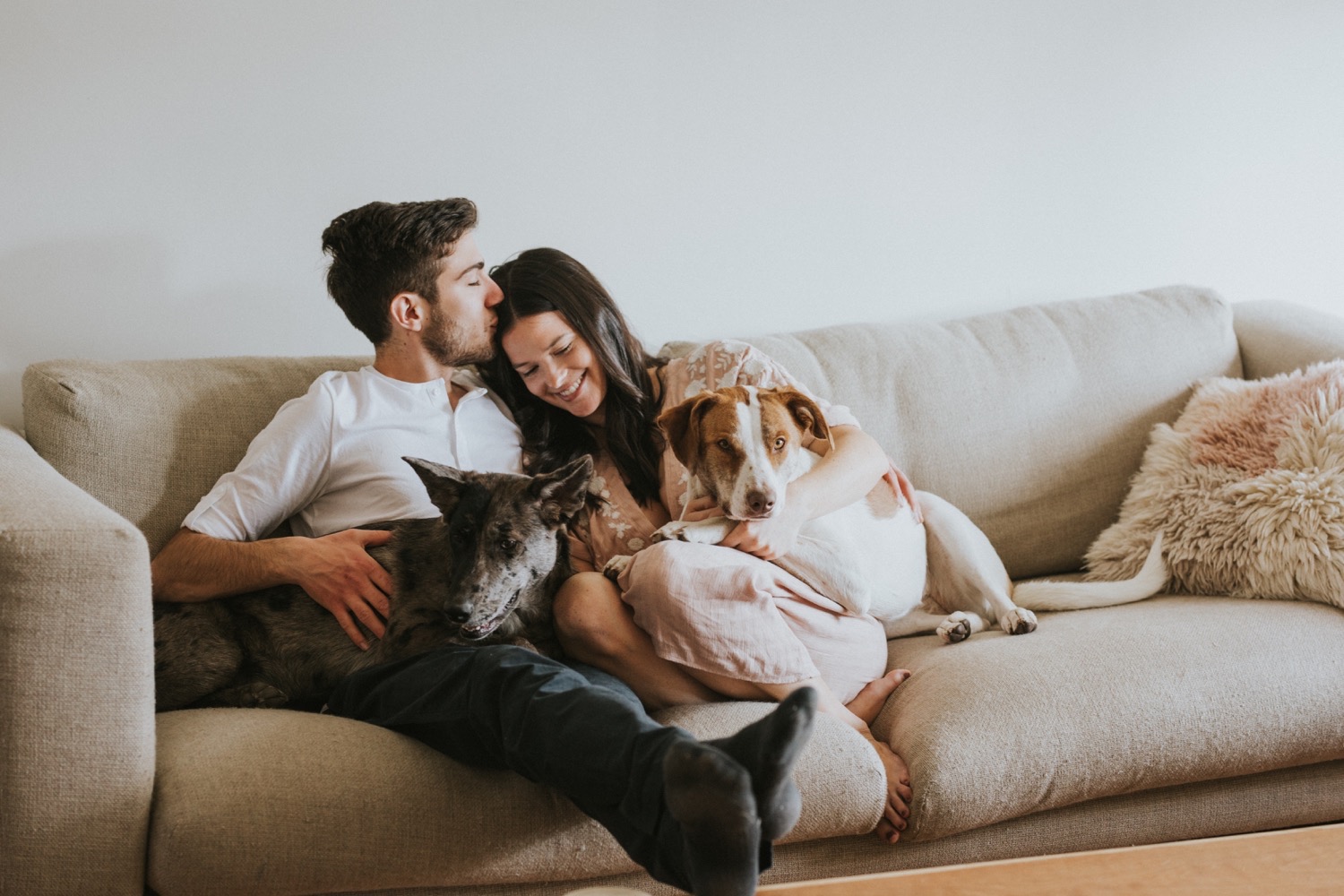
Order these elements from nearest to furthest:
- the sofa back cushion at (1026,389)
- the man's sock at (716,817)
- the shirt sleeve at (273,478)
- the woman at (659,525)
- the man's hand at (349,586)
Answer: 1. the man's sock at (716,817)
2. the woman at (659,525)
3. the man's hand at (349,586)
4. the shirt sleeve at (273,478)
5. the sofa back cushion at (1026,389)

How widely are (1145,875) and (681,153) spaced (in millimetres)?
2071

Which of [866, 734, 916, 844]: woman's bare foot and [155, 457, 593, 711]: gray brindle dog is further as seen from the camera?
[155, 457, 593, 711]: gray brindle dog

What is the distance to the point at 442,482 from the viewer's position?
1743mm

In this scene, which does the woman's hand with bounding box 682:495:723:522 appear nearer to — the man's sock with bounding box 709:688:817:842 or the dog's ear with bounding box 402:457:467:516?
the dog's ear with bounding box 402:457:467:516

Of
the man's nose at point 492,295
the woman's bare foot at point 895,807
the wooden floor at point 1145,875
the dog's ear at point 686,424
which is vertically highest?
the man's nose at point 492,295

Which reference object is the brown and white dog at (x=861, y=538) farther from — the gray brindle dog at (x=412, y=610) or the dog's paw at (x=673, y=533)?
the gray brindle dog at (x=412, y=610)

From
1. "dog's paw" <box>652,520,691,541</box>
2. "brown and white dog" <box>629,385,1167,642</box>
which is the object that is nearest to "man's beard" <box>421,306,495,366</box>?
"brown and white dog" <box>629,385,1167,642</box>

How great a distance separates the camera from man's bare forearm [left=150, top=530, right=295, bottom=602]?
5.96ft

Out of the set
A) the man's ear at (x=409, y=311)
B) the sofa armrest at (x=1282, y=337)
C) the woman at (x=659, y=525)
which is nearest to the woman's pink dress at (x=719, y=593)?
the woman at (x=659, y=525)

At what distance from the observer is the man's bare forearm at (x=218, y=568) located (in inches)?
71.5

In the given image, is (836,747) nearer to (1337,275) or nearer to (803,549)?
(803,549)

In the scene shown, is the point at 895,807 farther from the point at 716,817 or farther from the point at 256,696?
the point at 256,696

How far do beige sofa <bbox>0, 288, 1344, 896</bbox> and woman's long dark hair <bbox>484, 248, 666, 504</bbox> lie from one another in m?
0.41

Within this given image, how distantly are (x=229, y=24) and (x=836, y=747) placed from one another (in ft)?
6.86
